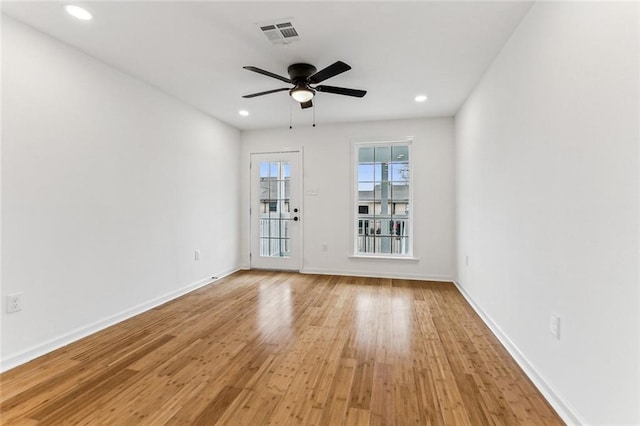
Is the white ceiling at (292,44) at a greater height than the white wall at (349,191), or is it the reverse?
the white ceiling at (292,44)

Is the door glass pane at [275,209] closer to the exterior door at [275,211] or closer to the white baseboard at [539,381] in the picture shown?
the exterior door at [275,211]

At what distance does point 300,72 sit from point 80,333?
306 cm

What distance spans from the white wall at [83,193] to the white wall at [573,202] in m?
3.57

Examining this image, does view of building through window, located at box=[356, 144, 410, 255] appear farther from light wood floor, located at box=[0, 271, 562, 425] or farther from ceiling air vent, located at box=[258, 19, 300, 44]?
ceiling air vent, located at box=[258, 19, 300, 44]

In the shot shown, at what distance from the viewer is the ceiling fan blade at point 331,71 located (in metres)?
2.38

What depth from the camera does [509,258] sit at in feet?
7.77

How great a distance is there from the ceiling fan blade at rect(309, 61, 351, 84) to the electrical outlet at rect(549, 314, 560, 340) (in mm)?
2250

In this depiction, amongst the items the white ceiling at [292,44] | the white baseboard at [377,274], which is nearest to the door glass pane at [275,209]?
the white baseboard at [377,274]

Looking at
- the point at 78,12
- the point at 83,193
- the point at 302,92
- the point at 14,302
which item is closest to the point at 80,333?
the point at 14,302

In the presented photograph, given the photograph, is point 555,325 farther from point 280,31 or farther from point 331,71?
point 280,31

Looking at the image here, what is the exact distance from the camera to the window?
481cm

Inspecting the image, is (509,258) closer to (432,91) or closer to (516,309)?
(516,309)

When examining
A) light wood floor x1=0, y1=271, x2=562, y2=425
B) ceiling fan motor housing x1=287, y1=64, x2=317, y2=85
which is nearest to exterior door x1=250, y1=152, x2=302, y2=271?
light wood floor x1=0, y1=271, x2=562, y2=425

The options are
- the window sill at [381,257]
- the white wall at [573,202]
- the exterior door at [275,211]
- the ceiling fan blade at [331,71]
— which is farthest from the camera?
the exterior door at [275,211]
